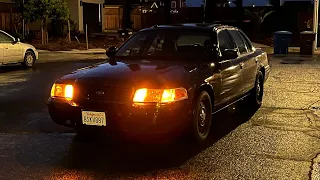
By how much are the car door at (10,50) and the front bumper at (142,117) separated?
10532 mm

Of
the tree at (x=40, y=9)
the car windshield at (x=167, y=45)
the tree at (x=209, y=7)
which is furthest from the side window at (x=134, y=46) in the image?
the tree at (x=209, y=7)

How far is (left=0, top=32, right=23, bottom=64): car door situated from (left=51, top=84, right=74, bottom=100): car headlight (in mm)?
10053

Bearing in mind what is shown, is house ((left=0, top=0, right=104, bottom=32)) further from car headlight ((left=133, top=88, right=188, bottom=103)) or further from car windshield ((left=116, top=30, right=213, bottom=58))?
car headlight ((left=133, top=88, right=188, bottom=103))

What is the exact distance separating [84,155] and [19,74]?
939 centimetres

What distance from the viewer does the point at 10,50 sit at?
51.2 feet

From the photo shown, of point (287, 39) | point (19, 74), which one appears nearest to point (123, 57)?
point (19, 74)

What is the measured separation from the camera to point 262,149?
20.0 ft

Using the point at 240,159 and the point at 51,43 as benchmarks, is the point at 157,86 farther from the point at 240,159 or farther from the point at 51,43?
the point at 51,43

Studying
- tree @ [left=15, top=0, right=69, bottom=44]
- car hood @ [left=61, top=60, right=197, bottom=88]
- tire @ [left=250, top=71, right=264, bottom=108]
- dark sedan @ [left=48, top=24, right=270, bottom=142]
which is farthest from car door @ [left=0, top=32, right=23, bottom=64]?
car hood @ [left=61, top=60, right=197, bottom=88]

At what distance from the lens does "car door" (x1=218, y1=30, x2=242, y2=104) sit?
22.8ft

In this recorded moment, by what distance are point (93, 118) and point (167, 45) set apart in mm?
2175

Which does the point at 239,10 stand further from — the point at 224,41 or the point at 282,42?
the point at 224,41

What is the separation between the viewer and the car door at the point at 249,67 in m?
7.99

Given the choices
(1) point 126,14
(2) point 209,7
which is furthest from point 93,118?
(1) point 126,14
